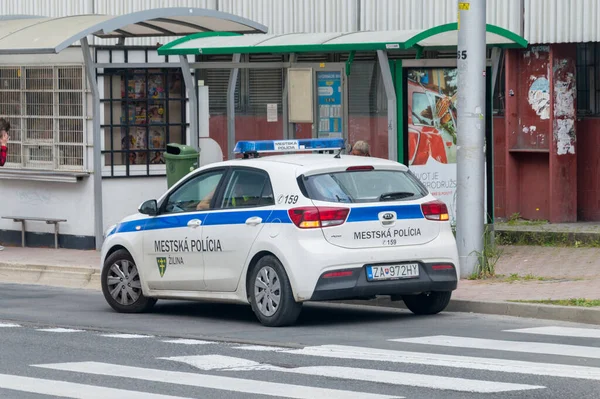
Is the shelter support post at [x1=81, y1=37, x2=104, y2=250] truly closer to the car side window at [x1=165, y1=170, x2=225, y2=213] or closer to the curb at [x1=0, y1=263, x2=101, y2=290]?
the curb at [x1=0, y1=263, x2=101, y2=290]

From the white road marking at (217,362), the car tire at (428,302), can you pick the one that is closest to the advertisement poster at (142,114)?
the car tire at (428,302)

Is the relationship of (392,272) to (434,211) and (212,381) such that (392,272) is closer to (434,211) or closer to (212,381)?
(434,211)

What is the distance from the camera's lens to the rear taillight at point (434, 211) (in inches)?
484

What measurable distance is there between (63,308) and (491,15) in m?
8.51

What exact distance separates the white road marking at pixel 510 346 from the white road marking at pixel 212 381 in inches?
84.7

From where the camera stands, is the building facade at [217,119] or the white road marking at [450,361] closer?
the white road marking at [450,361]

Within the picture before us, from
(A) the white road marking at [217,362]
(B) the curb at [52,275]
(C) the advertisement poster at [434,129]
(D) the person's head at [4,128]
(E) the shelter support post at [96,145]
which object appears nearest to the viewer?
(A) the white road marking at [217,362]

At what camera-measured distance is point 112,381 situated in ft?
30.6

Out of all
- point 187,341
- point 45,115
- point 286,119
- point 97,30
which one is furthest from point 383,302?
point 45,115

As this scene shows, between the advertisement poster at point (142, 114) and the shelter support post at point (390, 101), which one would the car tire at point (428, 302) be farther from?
the advertisement poster at point (142, 114)

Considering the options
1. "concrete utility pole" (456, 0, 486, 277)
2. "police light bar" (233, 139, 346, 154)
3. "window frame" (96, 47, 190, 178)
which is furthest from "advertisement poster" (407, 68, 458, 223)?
"window frame" (96, 47, 190, 178)

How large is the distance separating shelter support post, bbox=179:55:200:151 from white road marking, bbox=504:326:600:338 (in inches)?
299

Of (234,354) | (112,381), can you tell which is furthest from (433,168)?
(112,381)

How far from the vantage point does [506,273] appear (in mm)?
15297
